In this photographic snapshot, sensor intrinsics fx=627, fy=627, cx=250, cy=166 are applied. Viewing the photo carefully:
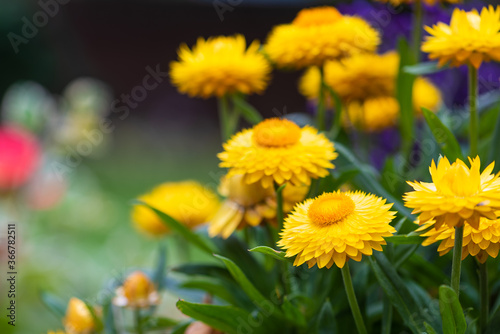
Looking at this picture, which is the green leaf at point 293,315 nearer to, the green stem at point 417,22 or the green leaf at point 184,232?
the green leaf at point 184,232

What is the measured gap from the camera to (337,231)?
0.42 m

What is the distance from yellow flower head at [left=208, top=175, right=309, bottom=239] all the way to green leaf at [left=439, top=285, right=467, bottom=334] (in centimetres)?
20

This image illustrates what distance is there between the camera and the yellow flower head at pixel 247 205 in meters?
0.59

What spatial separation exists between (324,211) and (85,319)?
0.32m

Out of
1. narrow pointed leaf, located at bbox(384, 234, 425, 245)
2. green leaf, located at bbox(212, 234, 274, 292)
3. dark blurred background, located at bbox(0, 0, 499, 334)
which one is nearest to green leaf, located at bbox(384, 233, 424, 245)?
narrow pointed leaf, located at bbox(384, 234, 425, 245)

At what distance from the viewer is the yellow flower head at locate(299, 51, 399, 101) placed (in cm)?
80

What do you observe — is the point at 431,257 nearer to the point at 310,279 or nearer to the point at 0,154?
the point at 310,279

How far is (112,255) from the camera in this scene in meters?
1.65

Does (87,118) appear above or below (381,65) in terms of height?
above

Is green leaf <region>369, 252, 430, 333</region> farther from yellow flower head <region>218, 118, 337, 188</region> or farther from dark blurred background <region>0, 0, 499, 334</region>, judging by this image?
dark blurred background <region>0, 0, 499, 334</region>

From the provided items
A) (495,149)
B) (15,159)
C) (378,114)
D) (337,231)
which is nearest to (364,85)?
(378,114)

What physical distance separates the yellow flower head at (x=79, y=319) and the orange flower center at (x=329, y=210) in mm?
304

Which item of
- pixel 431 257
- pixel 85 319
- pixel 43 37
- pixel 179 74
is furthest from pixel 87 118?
pixel 43 37
